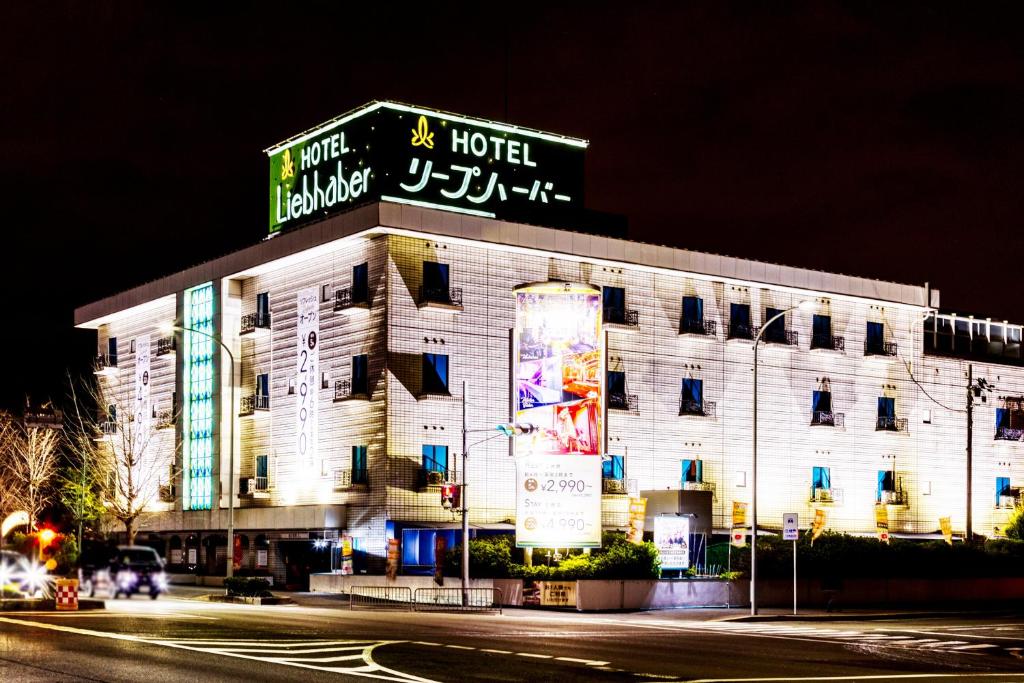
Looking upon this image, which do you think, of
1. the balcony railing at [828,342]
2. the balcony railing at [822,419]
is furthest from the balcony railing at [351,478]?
the balcony railing at [828,342]

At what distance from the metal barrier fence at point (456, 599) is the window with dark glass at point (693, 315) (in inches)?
918

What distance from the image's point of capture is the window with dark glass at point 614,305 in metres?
64.8

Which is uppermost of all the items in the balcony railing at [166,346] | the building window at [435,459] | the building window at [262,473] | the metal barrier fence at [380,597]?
the balcony railing at [166,346]

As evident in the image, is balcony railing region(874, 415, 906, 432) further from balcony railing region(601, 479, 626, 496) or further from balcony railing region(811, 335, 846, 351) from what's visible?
balcony railing region(601, 479, 626, 496)

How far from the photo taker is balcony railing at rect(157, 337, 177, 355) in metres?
73.1

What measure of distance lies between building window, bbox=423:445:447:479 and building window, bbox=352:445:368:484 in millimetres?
289

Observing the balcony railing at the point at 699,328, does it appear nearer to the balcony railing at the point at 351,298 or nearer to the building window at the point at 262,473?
the balcony railing at the point at 351,298

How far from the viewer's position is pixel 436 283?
197 ft

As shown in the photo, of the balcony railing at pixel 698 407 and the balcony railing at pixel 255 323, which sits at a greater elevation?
the balcony railing at pixel 255 323

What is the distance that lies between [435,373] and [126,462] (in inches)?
828

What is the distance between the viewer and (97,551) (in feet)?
71.8

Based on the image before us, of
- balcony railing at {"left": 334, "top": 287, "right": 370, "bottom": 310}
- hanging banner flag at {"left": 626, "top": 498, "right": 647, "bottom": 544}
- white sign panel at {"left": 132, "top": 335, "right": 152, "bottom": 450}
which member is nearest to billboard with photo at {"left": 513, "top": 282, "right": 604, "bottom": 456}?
hanging banner flag at {"left": 626, "top": 498, "right": 647, "bottom": 544}

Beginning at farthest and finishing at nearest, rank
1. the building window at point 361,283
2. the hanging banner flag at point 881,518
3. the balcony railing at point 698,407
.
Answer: the hanging banner flag at point 881,518 < the balcony railing at point 698,407 < the building window at point 361,283

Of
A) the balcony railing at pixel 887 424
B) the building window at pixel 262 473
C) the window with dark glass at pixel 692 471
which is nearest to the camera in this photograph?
the building window at pixel 262 473
